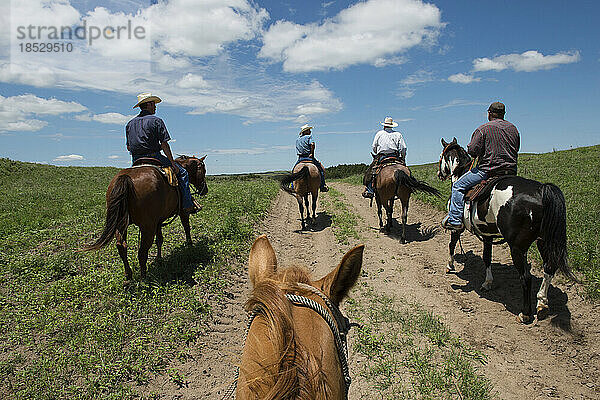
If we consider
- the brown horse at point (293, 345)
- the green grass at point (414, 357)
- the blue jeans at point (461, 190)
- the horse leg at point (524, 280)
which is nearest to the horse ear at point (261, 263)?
the brown horse at point (293, 345)

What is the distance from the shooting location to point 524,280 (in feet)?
17.9

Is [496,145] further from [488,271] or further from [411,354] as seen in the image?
[411,354]

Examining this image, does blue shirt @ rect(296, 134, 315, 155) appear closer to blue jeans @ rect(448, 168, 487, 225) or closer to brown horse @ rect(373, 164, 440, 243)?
A: brown horse @ rect(373, 164, 440, 243)

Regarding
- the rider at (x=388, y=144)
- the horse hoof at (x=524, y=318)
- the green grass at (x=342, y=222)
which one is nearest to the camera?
the horse hoof at (x=524, y=318)

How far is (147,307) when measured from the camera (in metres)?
5.46

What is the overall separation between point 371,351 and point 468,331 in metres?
1.70

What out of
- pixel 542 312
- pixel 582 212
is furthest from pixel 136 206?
pixel 582 212

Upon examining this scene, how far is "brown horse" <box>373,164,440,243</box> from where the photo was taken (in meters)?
9.90

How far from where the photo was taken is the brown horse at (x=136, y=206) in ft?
19.4

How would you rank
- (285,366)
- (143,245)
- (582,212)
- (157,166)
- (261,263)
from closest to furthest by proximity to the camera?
(285,366)
(261,263)
(143,245)
(157,166)
(582,212)

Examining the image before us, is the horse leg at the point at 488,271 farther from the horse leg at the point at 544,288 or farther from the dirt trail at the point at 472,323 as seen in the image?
the horse leg at the point at 544,288

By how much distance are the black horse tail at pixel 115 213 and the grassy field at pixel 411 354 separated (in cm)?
418

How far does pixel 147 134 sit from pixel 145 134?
37 mm

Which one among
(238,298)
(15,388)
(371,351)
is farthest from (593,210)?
(15,388)
